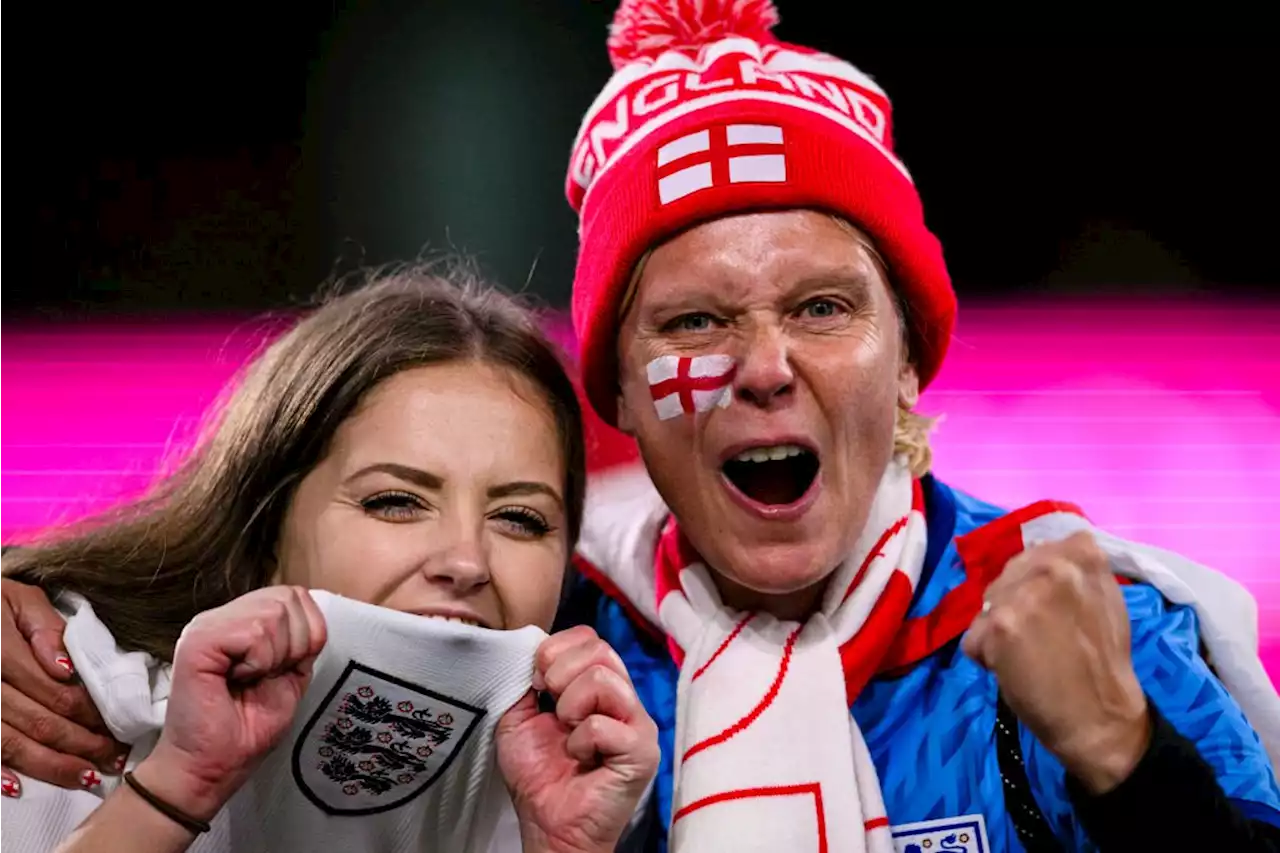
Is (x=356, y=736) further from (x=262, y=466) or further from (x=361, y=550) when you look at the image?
(x=262, y=466)

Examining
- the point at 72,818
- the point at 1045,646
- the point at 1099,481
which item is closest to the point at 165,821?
the point at 72,818

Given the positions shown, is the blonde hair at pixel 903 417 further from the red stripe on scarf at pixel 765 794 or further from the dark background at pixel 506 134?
the dark background at pixel 506 134

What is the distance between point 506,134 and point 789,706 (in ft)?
4.53

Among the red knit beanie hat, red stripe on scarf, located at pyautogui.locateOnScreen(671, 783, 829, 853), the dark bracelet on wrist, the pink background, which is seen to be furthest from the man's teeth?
the pink background

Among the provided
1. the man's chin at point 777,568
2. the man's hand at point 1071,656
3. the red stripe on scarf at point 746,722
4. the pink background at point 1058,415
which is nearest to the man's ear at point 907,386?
the man's chin at point 777,568

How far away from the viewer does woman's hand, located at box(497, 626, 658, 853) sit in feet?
3.72

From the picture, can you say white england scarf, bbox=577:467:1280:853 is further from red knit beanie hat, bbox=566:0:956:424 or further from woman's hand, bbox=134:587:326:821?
woman's hand, bbox=134:587:326:821

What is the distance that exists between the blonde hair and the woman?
0.48 ft

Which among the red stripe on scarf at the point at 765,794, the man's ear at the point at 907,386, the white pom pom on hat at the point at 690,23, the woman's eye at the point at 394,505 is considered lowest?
the red stripe on scarf at the point at 765,794

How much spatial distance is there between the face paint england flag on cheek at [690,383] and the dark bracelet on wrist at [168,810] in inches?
24.0

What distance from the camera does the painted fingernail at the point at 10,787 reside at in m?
1.19

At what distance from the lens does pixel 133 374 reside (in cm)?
239

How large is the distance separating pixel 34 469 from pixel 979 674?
1.85 meters

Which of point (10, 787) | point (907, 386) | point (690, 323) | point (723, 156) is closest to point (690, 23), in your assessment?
point (723, 156)
